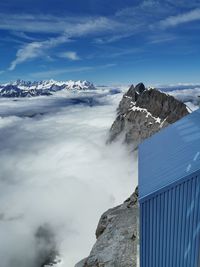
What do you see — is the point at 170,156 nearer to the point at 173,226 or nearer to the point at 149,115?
the point at 173,226

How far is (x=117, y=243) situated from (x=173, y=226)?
9.41 m

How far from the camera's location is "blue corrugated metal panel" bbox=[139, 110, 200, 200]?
23.6 meters

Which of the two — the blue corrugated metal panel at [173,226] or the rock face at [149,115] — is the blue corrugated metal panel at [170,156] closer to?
the blue corrugated metal panel at [173,226]

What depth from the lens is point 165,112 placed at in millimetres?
166625

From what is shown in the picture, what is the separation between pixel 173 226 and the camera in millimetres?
23281

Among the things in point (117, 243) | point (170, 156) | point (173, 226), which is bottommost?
point (117, 243)

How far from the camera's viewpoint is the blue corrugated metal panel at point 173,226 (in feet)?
73.8

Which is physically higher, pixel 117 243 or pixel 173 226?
pixel 173 226

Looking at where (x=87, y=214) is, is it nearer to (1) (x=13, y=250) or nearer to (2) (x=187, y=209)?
(1) (x=13, y=250)

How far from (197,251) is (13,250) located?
108 metres

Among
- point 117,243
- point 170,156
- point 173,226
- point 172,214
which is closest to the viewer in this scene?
point 172,214

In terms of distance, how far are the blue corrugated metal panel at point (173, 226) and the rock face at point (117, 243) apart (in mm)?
4710

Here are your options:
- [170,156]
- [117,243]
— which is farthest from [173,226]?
[117,243]

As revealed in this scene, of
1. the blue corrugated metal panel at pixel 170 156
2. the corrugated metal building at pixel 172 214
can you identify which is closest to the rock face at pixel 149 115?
the blue corrugated metal panel at pixel 170 156
